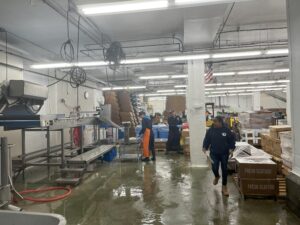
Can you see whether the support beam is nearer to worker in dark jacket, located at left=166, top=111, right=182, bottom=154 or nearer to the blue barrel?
worker in dark jacket, located at left=166, top=111, right=182, bottom=154

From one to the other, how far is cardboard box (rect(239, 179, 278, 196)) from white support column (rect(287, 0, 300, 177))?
51cm

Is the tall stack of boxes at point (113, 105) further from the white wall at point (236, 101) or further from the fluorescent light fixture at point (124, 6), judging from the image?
the white wall at point (236, 101)

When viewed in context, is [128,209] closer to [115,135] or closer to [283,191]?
[283,191]

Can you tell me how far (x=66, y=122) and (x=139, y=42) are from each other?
3588 millimetres

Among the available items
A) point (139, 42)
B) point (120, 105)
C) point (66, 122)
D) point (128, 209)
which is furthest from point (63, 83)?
point (128, 209)

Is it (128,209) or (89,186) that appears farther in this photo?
(89,186)

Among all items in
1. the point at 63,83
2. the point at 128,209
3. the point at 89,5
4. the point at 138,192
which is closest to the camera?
the point at 89,5

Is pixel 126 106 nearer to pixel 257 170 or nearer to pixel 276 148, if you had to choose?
pixel 276 148

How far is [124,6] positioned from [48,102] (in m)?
6.50

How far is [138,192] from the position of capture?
4840mm

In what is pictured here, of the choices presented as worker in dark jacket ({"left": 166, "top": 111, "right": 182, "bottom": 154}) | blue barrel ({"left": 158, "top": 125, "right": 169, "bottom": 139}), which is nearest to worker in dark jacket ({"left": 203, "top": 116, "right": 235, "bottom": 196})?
worker in dark jacket ({"left": 166, "top": 111, "right": 182, "bottom": 154})

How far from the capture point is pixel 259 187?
166 inches

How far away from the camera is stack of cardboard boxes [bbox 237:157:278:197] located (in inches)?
164

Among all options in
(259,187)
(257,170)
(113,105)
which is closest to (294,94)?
(257,170)
